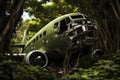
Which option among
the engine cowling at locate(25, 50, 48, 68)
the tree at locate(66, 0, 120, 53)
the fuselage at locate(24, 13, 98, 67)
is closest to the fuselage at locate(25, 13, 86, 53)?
the fuselage at locate(24, 13, 98, 67)

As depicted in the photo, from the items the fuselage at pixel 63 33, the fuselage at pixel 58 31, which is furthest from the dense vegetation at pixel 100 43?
the fuselage at pixel 58 31

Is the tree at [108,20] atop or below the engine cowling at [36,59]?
atop

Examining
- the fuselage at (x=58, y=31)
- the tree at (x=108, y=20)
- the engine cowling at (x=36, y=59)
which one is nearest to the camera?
the tree at (x=108, y=20)

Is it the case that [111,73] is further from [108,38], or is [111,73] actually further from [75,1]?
[75,1]

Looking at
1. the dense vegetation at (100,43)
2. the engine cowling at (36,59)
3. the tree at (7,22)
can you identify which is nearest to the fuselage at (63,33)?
the engine cowling at (36,59)

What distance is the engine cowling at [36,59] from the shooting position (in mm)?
12145

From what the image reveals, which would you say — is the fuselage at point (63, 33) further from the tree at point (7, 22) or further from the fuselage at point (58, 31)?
the tree at point (7, 22)

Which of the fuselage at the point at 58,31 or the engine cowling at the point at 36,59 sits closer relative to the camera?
the engine cowling at the point at 36,59

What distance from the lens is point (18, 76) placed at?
18.1 ft

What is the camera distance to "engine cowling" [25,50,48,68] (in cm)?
1214

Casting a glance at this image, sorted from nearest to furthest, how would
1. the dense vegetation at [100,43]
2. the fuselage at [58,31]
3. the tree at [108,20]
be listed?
the dense vegetation at [100,43] < the tree at [108,20] < the fuselage at [58,31]

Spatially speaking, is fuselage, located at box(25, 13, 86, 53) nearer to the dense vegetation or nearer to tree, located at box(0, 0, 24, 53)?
the dense vegetation

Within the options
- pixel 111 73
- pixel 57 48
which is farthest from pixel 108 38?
pixel 57 48

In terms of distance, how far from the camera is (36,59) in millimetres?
12344
